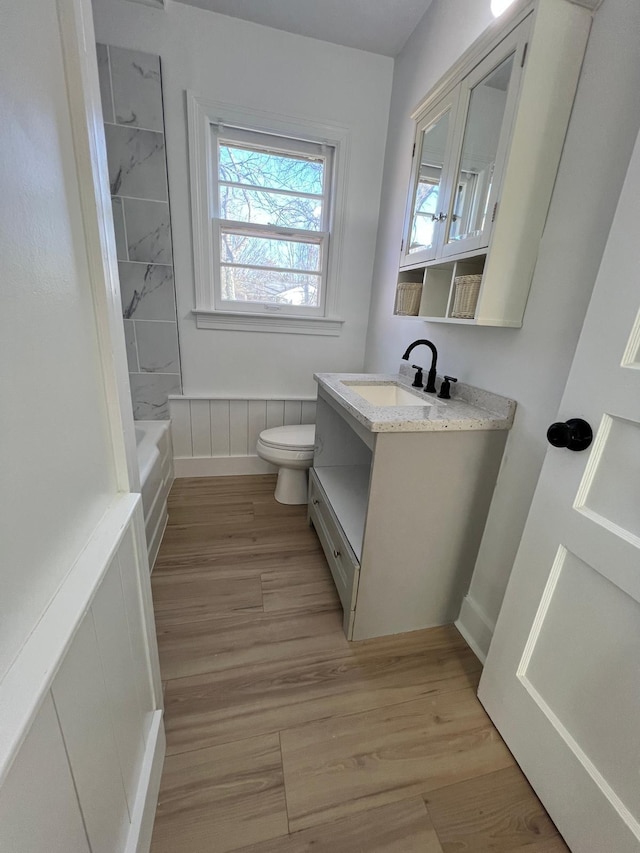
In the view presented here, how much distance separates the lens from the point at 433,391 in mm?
1513

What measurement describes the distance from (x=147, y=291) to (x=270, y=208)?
2.97ft

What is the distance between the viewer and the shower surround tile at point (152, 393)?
7.41 ft

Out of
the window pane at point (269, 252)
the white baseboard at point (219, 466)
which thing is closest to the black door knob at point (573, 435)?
the window pane at point (269, 252)

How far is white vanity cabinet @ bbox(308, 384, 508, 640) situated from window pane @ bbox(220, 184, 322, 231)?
151cm

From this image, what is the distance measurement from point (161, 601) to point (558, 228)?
1.95m

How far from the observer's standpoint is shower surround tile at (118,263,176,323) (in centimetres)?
206

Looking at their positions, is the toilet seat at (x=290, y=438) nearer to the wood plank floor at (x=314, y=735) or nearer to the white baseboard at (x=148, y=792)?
the wood plank floor at (x=314, y=735)

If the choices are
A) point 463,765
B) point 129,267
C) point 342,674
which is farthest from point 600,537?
point 129,267

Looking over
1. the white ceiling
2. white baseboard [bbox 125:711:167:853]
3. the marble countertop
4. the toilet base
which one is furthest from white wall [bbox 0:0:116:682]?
the white ceiling

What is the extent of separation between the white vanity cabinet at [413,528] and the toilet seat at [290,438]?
574mm

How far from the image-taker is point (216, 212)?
6.92 ft

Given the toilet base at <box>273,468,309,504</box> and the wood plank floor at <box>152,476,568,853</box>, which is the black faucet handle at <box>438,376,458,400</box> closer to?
the wood plank floor at <box>152,476,568,853</box>

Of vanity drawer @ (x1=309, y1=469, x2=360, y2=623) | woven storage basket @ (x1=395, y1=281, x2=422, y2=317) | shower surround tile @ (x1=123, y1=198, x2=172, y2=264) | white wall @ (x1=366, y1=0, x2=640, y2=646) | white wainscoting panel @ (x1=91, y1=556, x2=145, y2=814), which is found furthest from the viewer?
shower surround tile @ (x1=123, y1=198, x2=172, y2=264)

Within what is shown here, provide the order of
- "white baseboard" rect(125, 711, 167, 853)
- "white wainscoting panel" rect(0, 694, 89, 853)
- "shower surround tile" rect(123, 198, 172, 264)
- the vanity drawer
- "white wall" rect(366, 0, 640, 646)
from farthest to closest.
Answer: "shower surround tile" rect(123, 198, 172, 264), the vanity drawer, "white wall" rect(366, 0, 640, 646), "white baseboard" rect(125, 711, 167, 853), "white wainscoting panel" rect(0, 694, 89, 853)
